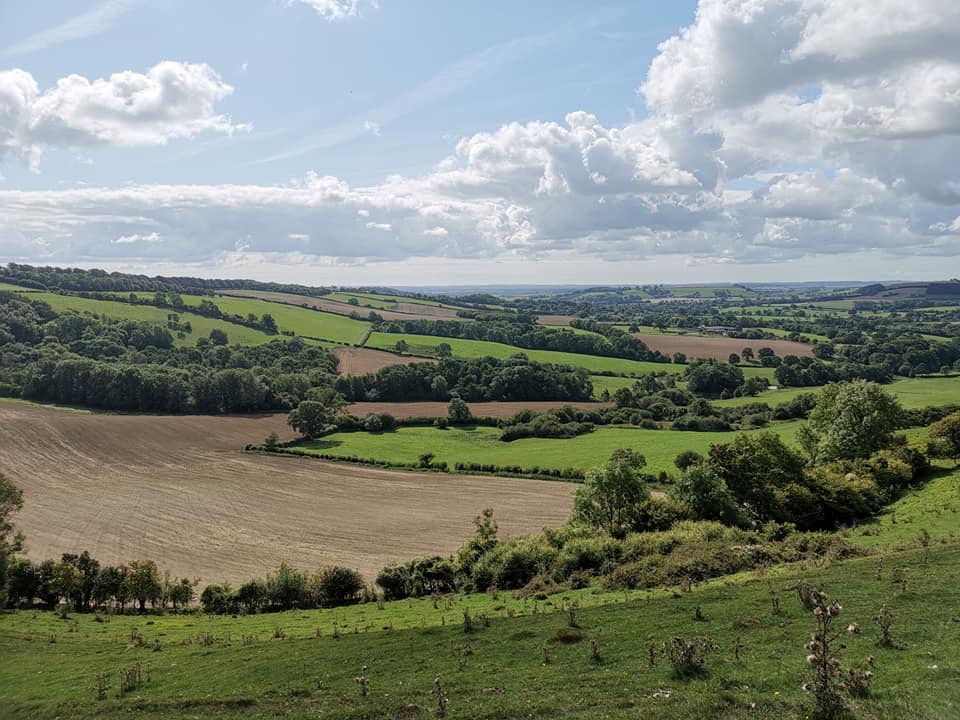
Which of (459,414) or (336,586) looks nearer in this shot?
(336,586)

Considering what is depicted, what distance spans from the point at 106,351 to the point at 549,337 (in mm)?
124848

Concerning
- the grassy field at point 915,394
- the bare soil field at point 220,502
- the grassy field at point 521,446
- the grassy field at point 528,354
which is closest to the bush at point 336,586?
the bare soil field at point 220,502

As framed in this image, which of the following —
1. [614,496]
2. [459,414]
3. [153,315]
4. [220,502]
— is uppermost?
[153,315]

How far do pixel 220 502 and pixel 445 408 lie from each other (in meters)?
60.5

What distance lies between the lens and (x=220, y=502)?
223ft

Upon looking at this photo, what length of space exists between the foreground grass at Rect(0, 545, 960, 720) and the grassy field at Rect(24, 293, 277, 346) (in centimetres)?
15238

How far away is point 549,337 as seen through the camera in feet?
633

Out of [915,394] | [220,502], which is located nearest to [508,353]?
[915,394]

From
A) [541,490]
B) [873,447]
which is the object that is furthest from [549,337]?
[873,447]

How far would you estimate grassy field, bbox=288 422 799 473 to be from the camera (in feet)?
278

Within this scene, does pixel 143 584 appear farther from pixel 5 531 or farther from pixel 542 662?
pixel 542 662

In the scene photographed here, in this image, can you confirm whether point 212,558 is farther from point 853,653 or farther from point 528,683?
point 853,653

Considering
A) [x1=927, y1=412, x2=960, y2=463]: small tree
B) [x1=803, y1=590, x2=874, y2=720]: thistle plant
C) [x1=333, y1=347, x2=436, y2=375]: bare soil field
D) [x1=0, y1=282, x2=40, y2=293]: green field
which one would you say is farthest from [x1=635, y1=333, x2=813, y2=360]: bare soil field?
[x1=0, y1=282, x2=40, y2=293]: green field

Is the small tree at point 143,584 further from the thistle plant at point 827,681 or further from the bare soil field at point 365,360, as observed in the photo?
the bare soil field at point 365,360
